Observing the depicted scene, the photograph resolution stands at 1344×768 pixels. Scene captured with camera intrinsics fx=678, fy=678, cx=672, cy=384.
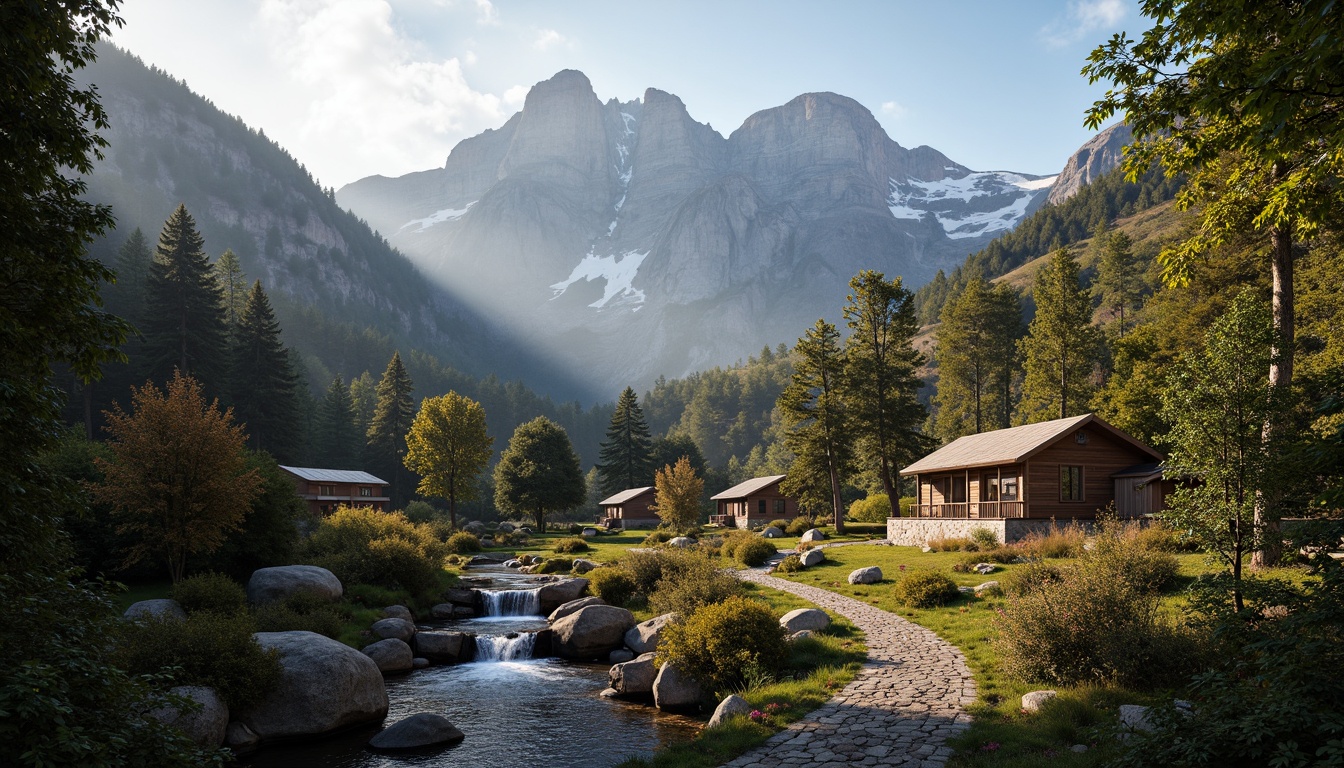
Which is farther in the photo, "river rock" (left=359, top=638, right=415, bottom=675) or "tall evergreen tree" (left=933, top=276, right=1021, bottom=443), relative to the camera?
"tall evergreen tree" (left=933, top=276, right=1021, bottom=443)

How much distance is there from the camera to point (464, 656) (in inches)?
864

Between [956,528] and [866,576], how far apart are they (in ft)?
44.0

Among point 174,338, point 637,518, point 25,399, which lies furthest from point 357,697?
point 637,518

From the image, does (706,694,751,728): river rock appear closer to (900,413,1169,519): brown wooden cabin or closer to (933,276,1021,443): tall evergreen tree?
(900,413,1169,519): brown wooden cabin

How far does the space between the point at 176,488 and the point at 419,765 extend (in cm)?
1401

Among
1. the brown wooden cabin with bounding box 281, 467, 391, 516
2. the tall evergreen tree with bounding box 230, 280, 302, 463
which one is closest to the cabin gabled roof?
the brown wooden cabin with bounding box 281, 467, 391, 516

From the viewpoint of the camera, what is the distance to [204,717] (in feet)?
41.6

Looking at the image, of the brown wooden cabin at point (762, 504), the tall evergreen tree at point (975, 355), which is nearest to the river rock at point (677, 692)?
the brown wooden cabin at point (762, 504)

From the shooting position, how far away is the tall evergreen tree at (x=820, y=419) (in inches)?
1884

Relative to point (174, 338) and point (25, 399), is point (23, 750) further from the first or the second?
point (174, 338)

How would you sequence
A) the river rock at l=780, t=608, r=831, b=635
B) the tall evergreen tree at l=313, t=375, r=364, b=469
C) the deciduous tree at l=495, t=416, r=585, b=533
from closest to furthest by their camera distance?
1. the river rock at l=780, t=608, r=831, b=635
2. the deciduous tree at l=495, t=416, r=585, b=533
3. the tall evergreen tree at l=313, t=375, r=364, b=469

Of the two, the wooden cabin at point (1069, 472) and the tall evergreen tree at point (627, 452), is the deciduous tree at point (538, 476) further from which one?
the wooden cabin at point (1069, 472)

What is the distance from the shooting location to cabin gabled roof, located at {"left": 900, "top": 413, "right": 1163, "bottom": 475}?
3334 centimetres

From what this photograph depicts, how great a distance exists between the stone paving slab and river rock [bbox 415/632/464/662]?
43.1ft
